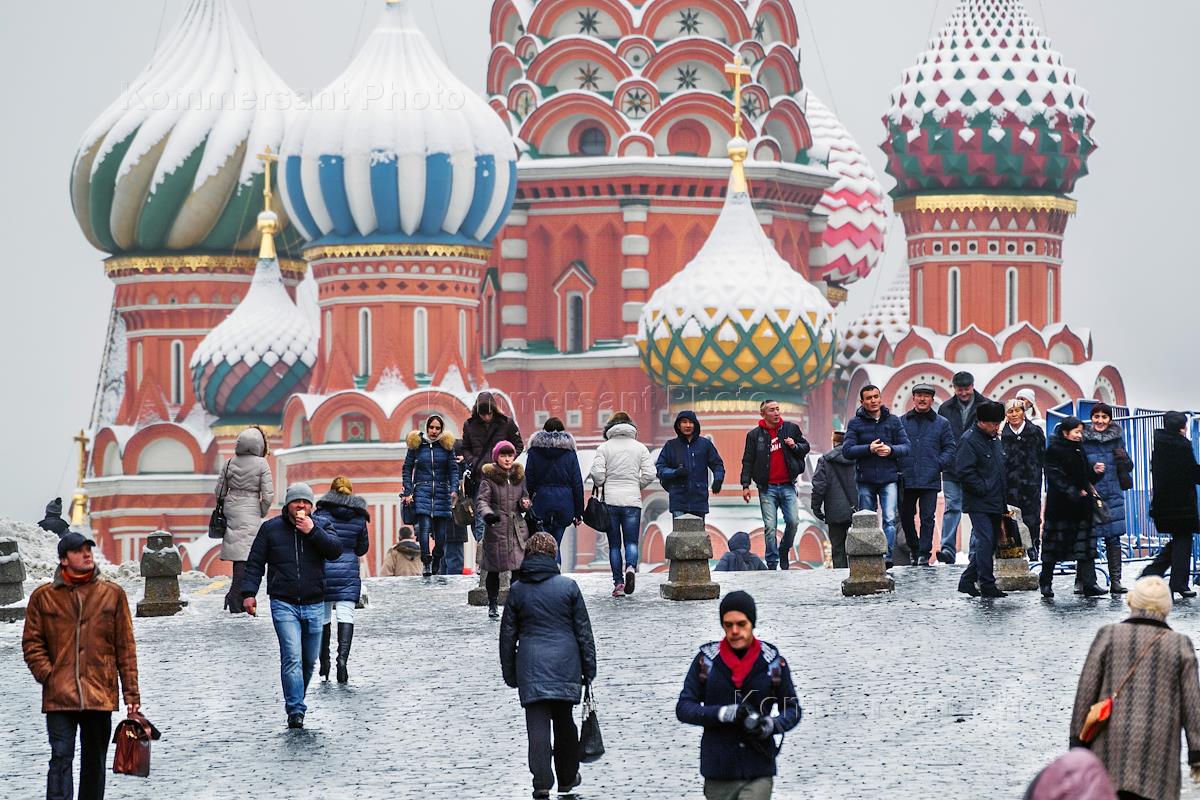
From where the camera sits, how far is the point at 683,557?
787 inches

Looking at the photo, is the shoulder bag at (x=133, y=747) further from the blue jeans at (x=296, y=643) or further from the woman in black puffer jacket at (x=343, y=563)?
the woman in black puffer jacket at (x=343, y=563)

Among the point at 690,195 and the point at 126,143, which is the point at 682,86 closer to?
the point at 690,195

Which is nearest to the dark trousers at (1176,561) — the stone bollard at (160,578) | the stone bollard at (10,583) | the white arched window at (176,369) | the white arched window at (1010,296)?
the stone bollard at (160,578)

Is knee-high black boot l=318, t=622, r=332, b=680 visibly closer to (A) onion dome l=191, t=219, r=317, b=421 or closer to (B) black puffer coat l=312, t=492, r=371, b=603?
(B) black puffer coat l=312, t=492, r=371, b=603

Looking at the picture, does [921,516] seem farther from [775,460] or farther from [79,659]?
[79,659]

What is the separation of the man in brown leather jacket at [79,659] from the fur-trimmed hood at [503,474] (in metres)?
5.15

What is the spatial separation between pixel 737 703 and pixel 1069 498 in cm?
713

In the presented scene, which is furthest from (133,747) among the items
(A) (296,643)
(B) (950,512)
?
(B) (950,512)

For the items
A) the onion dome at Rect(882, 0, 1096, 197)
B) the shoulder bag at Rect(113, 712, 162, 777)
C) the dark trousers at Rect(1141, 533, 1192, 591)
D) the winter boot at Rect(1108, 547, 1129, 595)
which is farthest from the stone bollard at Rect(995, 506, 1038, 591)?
the onion dome at Rect(882, 0, 1096, 197)

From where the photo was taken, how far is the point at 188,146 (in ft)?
177

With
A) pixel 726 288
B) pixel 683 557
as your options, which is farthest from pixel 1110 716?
pixel 726 288

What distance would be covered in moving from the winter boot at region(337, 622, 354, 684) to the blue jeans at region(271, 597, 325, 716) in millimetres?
1141

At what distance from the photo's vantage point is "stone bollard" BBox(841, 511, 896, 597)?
19578 mm

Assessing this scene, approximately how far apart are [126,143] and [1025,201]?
14.8 m
